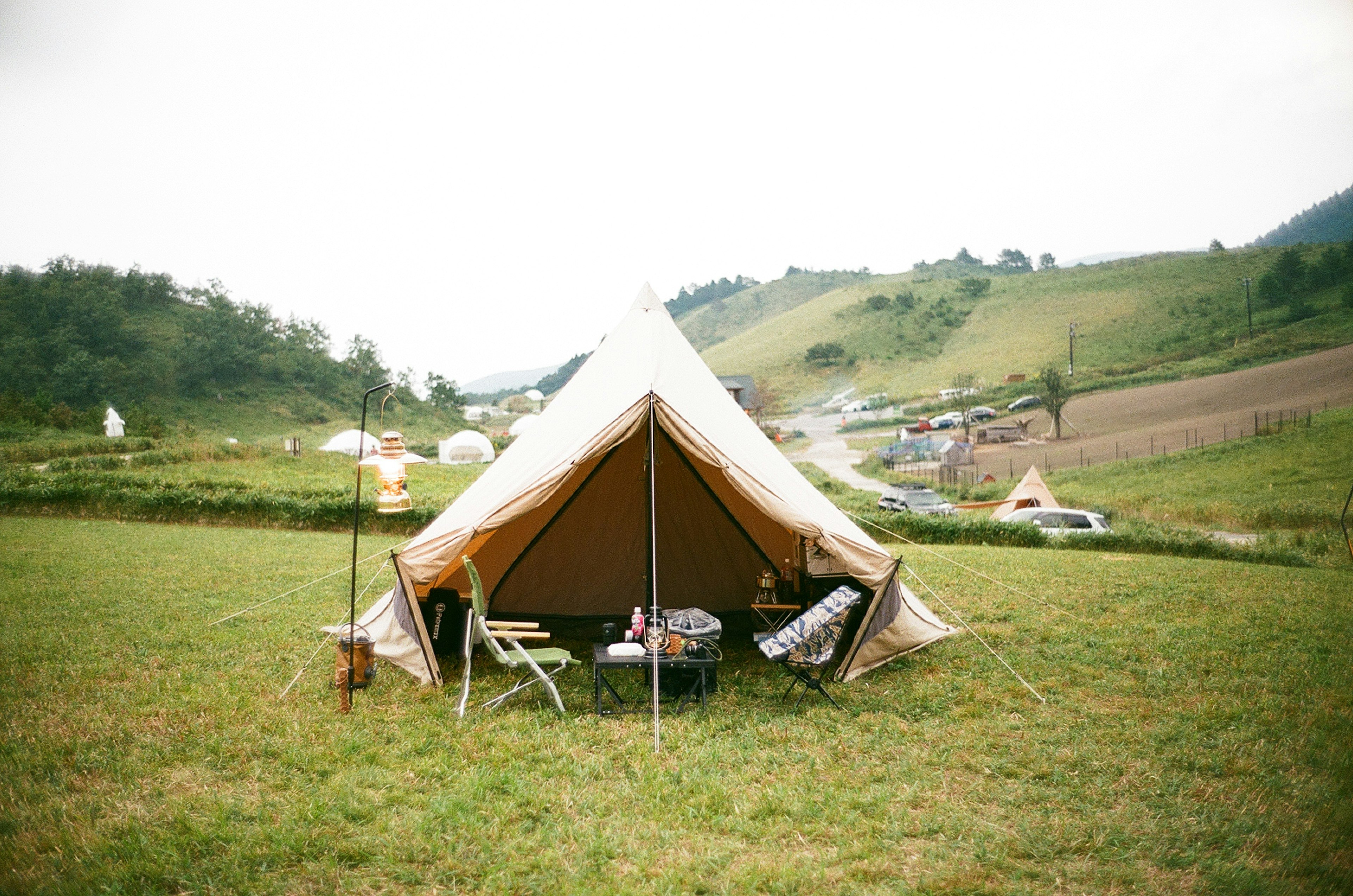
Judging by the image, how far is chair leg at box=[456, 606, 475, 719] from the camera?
4.79 m

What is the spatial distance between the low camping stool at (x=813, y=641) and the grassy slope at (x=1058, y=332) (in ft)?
38.3

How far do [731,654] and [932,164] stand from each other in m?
42.0

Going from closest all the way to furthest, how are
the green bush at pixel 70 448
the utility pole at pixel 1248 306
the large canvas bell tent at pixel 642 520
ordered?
the large canvas bell tent at pixel 642 520 → the green bush at pixel 70 448 → the utility pole at pixel 1248 306

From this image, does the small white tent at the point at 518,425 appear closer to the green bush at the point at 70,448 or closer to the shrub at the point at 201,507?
the green bush at the point at 70,448

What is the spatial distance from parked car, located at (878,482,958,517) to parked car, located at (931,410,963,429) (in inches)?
410

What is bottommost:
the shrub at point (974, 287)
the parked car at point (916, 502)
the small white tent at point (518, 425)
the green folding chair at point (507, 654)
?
the parked car at point (916, 502)

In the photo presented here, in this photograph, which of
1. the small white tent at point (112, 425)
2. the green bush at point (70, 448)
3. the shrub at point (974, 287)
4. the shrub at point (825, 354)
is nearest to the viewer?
the green bush at point (70, 448)

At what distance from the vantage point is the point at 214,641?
662 centimetres

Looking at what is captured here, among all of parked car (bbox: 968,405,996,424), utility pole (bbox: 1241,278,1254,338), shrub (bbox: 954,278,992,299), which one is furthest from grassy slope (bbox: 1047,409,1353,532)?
shrub (bbox: 954,278,992,299)

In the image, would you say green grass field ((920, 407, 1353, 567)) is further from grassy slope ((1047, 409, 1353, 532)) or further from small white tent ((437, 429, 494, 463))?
small white tent ((437, 429, 494, 463))

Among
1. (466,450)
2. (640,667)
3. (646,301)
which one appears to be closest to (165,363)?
(466,450)

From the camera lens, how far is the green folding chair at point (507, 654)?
4.79m

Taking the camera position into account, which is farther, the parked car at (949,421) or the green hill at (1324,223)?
the parked car at (949,421)

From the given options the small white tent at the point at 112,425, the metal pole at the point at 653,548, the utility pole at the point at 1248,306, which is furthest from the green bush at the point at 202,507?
the utility pole at the point at 1248,306
